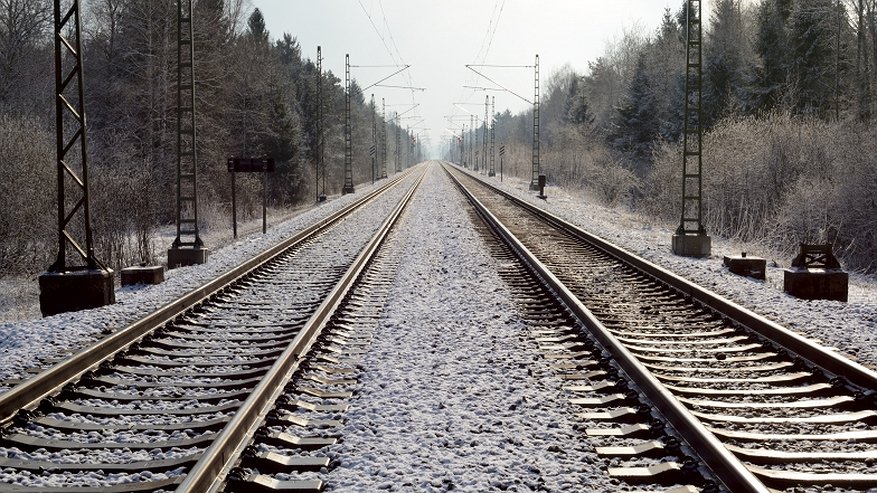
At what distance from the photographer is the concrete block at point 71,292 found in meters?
9.12

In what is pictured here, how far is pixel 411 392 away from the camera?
220 inches

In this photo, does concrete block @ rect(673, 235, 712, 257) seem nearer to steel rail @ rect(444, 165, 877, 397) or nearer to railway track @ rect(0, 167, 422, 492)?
steel rail @ rect(444, 165, 877, 397)

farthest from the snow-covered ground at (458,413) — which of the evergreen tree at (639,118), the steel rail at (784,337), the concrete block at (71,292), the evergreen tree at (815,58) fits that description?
the evergreen tree at (639,118)

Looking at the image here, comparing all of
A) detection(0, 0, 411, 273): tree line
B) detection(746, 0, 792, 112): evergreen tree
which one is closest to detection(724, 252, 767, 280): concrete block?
detection(0, 0, 411, 273): tree line

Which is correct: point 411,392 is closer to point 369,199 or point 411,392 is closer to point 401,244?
point 401,244

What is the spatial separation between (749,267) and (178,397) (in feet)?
30.8

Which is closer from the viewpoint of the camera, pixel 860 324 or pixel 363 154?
pixel 860 324

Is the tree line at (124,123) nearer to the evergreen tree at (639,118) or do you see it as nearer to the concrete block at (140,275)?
the concrete block at (140,275)

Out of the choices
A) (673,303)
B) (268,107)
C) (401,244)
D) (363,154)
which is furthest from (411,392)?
(363,154)

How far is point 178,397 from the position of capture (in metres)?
5.44

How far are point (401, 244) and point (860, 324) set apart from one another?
31.9 ft

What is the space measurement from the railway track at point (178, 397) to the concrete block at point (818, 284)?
18.6ft

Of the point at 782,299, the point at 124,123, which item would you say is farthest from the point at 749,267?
the point at 124,123

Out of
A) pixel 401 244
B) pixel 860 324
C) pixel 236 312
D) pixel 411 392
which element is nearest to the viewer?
pixel 411 392
